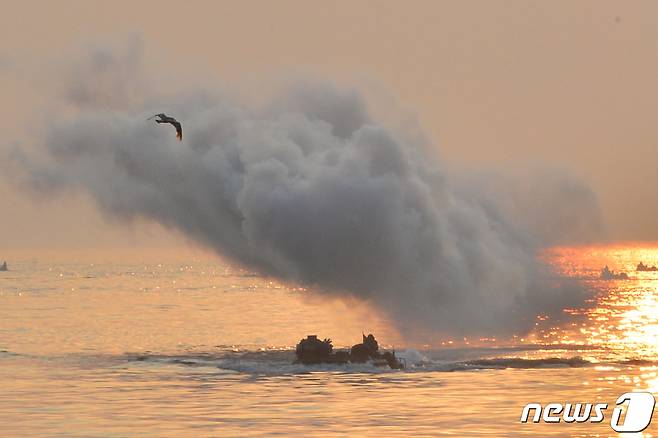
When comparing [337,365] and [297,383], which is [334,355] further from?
[297,383]

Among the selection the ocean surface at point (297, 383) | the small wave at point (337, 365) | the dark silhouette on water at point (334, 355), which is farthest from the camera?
the dark silhouette on water at point (334, 355)

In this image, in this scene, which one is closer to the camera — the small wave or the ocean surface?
the ocean surface

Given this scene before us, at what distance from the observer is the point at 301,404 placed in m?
73.9

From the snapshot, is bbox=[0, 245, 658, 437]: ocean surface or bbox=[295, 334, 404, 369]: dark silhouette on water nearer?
bbox=[0, 245, 658, 437]: ocean surface

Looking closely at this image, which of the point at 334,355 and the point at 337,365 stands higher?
the point at 334,355

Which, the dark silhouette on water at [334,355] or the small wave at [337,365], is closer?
the small wave at [337,365]

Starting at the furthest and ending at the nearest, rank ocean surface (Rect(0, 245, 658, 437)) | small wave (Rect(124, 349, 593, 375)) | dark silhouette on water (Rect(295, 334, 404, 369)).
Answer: dark silhouette on water (Rect(295, 334, 404, 369))
small wave (Rect(124, 349, 593, 375))
ocean surface (Rect(0, 245, 658, 437))

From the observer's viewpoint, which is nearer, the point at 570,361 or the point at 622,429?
the point at 622,429

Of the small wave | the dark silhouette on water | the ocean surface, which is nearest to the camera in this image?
the ocean surface

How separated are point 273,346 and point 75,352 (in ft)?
66.4

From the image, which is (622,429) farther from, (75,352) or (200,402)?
(75,352)

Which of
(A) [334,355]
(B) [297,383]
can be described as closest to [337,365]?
(A) [334,355]

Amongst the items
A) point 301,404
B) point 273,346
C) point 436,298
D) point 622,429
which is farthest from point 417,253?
point 622,429

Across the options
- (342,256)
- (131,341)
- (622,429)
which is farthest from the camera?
(131,341)
